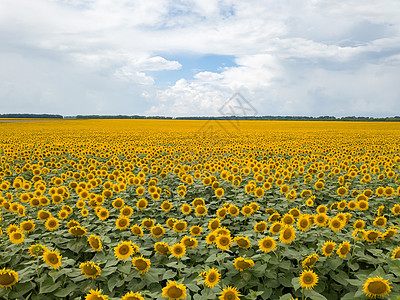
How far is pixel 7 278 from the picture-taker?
3207mm

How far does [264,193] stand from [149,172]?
4.63 metres

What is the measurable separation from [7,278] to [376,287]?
401cm

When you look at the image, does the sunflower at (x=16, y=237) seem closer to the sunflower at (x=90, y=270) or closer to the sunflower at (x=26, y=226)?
the sunflower at (x=26, y=226)

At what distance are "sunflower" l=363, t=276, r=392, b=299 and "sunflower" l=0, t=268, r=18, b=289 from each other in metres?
3.86

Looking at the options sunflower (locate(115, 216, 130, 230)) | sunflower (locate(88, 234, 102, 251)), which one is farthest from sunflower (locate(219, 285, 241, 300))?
sunflower (locate(115, 216, 130, 230))

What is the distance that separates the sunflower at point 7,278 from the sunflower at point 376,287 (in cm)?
386

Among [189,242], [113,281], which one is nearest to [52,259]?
[113,281]

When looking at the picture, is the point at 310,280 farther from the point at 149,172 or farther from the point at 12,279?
the point at 149,172

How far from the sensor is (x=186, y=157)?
1199 cm

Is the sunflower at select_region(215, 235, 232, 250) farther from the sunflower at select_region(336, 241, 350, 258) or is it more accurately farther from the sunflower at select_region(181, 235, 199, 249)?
the sunflower at select_region(336, 241, 350, 258)

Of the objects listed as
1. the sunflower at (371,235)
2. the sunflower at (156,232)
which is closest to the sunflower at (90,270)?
the sunflower at (156,232)

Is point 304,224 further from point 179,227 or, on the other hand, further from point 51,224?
point 51,224

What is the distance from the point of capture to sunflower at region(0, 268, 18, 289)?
3197mm

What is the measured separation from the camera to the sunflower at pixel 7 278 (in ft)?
10.5
